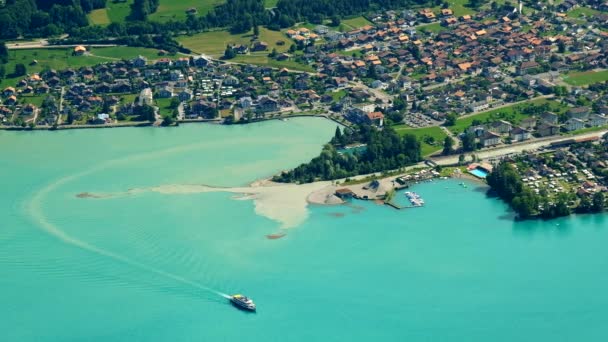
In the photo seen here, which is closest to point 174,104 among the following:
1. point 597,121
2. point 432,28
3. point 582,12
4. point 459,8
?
point 432,28

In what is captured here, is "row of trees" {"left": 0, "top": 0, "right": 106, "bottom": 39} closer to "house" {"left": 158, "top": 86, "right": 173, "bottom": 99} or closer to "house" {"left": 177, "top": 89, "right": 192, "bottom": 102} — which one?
"house" {"left": 158, "top": 86, "right": 173, "bottom": 99}

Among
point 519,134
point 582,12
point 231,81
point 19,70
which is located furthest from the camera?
point 582,12

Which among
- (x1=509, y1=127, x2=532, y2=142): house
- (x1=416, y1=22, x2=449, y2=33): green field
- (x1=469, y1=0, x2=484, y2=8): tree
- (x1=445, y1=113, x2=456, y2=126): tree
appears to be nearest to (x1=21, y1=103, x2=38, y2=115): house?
(x1=445, y1=113, x2=456, y2=126): tree

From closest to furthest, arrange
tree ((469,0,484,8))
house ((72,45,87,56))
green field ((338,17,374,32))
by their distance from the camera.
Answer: house ((72,45,87,56)), green field ((338,17,374,32)), tree ((469,0,484,8))

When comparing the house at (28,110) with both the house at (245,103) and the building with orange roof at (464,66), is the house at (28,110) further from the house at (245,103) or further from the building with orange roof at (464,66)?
the building with orange roof at (464,66)

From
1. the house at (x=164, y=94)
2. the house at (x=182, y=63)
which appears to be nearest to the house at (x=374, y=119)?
the house at (x=164, y=94)

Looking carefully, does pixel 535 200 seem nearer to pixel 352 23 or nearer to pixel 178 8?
pixel 352 23
